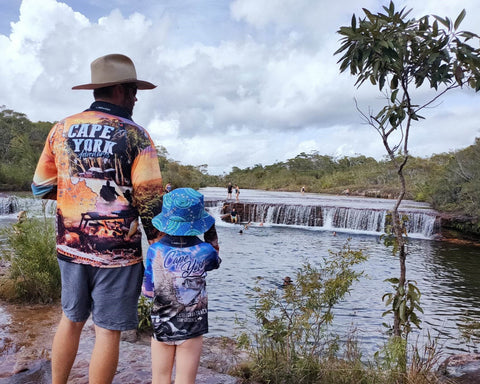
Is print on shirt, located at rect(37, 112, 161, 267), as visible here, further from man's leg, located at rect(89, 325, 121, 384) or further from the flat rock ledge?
the flat rock ledge

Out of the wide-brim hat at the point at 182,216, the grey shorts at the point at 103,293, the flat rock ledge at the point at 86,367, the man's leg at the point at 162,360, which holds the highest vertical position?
the wide-brim hat at the point at 182,216

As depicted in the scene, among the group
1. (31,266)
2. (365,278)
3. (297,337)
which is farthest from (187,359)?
(365,278)

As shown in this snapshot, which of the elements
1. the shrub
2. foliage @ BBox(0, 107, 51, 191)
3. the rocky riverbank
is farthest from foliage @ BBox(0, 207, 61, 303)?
foliage @ BBox(0, 107, 51, 191)

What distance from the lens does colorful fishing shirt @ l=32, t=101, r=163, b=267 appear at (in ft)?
6.14

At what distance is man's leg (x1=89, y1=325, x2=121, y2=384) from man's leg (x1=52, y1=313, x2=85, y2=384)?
0.55 feet

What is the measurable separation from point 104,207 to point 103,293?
390 mm

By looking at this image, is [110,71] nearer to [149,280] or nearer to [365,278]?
[149,280]

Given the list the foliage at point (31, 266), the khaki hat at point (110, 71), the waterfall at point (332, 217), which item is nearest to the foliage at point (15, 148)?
the waterfall at point (332, 217)

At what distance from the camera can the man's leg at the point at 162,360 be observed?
2041 millimetres

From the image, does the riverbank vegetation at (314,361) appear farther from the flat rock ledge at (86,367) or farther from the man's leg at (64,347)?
the man's leg at (64,347)

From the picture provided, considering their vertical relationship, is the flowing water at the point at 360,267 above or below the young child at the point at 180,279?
below

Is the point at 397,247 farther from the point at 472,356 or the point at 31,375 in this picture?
the point at 31,375

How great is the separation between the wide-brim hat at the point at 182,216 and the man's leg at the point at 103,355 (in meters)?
0.54

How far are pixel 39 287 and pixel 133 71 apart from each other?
4.18 meters
